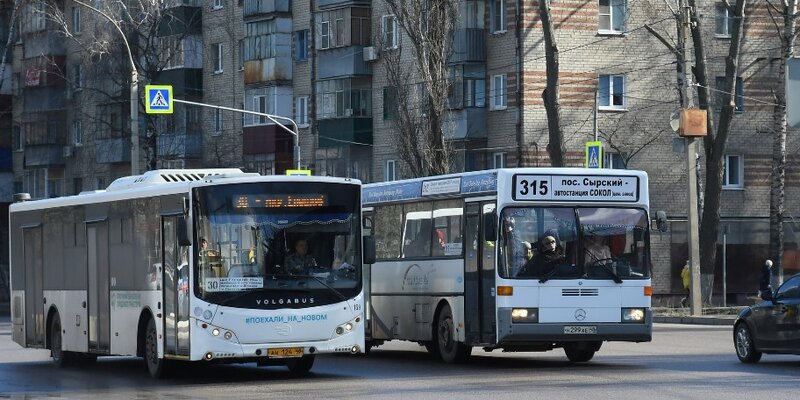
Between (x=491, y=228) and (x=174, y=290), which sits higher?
(x=491, y=228)

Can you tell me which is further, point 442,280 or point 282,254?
point 442,280

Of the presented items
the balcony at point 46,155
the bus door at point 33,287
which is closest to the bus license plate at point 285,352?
the bus door at point 33,287

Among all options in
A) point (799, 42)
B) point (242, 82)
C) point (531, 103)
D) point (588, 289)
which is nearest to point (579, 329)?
point (588, 289)

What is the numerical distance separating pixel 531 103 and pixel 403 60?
5.02 metres

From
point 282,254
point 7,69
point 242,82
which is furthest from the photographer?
point 7,69

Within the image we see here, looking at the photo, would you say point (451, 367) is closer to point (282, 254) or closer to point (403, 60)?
point (282, 254)

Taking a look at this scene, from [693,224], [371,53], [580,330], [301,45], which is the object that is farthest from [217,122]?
[580,330]

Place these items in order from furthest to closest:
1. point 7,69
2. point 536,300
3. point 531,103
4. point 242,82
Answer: point 7,69, point 242,82, point 531,103, point 536,300

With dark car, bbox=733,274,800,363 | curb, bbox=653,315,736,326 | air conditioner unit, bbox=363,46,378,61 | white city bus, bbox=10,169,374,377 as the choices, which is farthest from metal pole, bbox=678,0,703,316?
air conditioner unit, bbox=363,46,378,61

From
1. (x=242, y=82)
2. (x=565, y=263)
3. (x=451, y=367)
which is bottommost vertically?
(x=451, y=367)

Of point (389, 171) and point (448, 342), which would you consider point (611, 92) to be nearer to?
point (389, 171)

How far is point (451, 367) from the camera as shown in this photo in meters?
23.3

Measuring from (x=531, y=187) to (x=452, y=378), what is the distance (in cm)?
306

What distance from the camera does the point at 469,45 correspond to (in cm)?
5466
